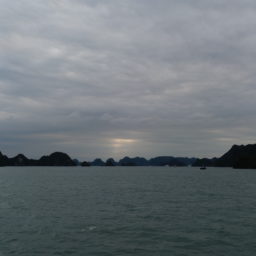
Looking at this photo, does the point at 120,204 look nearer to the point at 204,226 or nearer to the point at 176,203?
the point at 176,203

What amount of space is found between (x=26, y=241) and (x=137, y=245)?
43.1 ft

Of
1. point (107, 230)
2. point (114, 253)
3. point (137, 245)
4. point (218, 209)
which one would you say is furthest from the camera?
point (218, 209)

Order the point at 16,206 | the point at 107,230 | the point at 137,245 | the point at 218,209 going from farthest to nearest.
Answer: the point at 16,206
the point at 218,209
the point at 107,230
the point at 137,245

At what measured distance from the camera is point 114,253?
30766 millimetres

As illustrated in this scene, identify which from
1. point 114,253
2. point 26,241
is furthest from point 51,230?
point 114,253

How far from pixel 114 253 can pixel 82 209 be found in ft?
91.9

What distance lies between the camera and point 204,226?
4197 cm

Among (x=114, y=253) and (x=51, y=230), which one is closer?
(x=114, y=253)

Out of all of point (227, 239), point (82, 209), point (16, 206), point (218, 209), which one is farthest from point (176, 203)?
point (16, 206)

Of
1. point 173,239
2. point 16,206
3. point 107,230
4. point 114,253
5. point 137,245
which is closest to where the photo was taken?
point 114,253

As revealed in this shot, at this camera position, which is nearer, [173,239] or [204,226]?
[173,239]

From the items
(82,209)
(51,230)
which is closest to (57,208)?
(82,209)

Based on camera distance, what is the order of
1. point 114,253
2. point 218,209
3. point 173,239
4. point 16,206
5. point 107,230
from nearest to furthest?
point 114,253
point 173,239
point 107,230
point 218,209
point 16,206

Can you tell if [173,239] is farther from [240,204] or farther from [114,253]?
[240,204]
